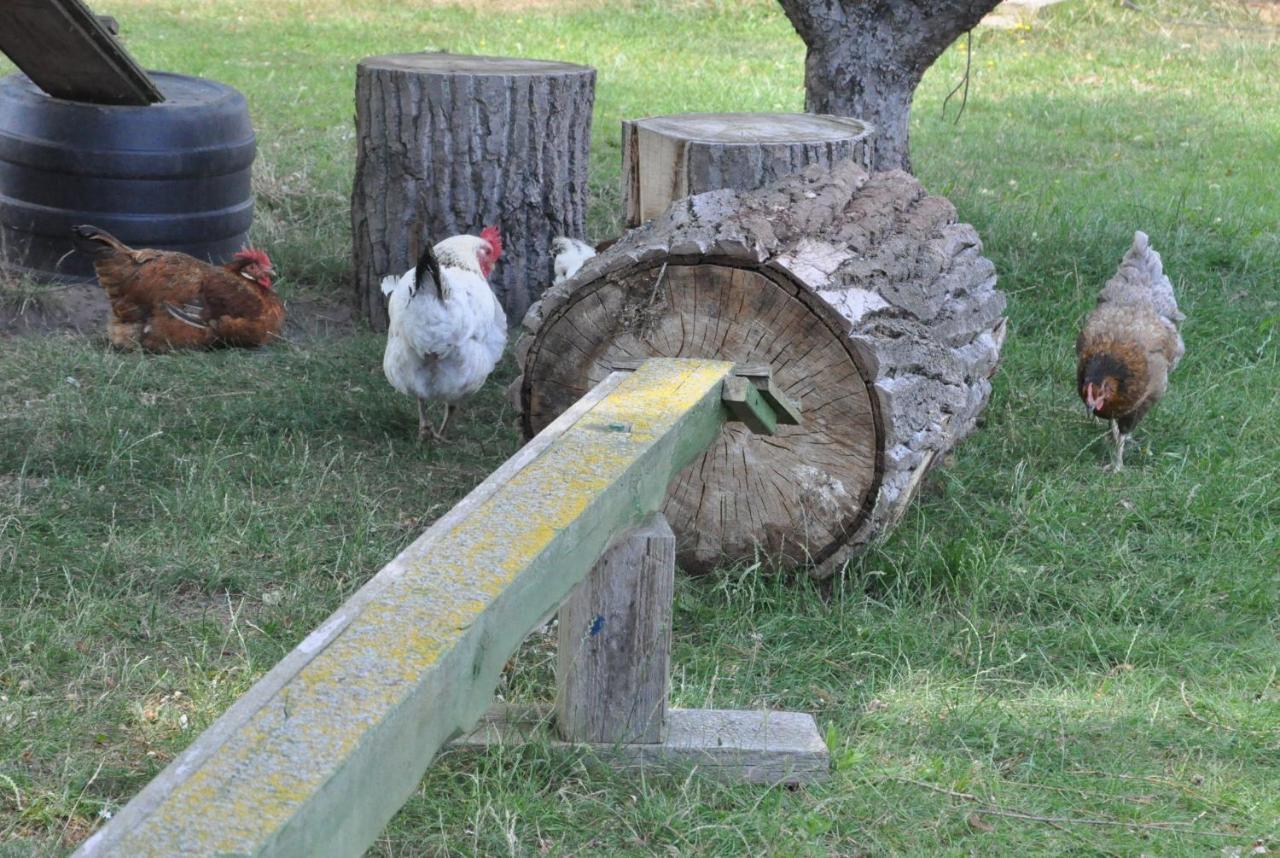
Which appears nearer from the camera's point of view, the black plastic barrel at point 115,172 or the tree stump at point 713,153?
the tree stump at point 713,153

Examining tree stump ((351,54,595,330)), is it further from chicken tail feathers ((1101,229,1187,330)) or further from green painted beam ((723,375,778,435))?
green painted beam ((723,375,778,435))

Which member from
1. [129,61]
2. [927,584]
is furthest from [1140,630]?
[129,61]

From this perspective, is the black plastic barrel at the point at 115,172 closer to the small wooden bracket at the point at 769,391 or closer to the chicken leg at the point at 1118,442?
the small wooden bracket at the point at 769,391

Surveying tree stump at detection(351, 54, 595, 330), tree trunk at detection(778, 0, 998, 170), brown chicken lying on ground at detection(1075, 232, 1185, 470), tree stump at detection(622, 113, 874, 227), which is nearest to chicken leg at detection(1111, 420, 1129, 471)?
brown chicken lying on ground at detection(1075, 232, 1185, 470)

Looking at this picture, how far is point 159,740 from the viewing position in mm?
2963

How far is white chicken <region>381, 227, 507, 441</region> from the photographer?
4699 millimetres

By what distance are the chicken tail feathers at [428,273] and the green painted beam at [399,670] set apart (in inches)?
75.5

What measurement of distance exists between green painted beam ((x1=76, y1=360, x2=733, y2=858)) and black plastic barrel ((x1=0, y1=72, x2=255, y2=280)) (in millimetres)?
4139

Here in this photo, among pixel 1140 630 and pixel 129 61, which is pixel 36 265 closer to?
pixel 129 61

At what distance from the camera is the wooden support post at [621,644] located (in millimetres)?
2896

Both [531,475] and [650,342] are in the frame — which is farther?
[650,342]

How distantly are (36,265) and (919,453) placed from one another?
4539 mm

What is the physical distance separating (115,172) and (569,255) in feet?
7.10

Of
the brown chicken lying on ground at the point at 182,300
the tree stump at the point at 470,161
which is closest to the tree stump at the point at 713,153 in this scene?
the tree stump at the point at 470,161
